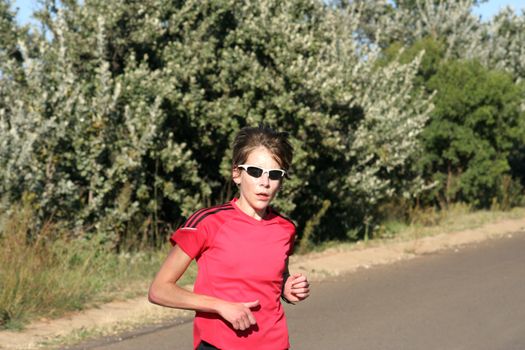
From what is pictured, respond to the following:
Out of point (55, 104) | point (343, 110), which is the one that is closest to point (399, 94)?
point (343, 110)

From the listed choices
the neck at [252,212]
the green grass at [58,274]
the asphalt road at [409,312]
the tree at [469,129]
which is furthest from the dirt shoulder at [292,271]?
the neck at [252,212]

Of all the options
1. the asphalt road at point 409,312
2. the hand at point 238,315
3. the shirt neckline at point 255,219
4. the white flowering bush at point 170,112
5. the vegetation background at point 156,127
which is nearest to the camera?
the hand at point 238,315

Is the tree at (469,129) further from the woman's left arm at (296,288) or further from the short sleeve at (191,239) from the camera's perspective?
the short sleeve at (191,239)

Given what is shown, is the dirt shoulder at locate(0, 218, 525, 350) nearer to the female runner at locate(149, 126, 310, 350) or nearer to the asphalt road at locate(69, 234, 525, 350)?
the asphalt road at locate(69, 234, 525, 350)

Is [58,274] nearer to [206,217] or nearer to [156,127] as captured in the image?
[156,127]

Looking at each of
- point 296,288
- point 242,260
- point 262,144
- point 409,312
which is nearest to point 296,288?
point 296,288

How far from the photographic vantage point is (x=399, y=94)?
730 inches

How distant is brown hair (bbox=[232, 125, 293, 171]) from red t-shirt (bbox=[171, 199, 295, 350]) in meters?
0.26

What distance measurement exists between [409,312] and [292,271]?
3128 mm

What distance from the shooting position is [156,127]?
12.7m

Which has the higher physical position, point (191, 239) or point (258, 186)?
point (258, 186)

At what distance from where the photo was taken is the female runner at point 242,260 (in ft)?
12.4

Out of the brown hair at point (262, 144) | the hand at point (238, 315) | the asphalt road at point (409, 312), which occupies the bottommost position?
the asphalt road at point (409, 312)

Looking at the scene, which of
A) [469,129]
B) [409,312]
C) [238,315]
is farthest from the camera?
[469,129]
